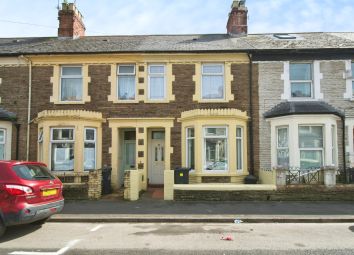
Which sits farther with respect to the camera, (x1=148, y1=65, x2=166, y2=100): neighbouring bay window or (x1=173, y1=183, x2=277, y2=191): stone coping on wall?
(x1=148, y1=65, x2=166, y2=100): neighbouring bay window

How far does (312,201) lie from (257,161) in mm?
2989

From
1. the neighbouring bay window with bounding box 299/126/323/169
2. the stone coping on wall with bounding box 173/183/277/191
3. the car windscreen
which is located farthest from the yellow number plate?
the neighbouring bay window with bounding box 299/126/323/169

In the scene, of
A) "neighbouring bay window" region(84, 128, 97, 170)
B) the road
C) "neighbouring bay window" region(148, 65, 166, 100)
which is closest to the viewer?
the road

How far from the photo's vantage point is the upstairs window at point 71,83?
46.4 ft

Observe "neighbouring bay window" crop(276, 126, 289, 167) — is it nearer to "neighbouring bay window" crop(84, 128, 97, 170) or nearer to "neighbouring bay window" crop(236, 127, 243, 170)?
"neighbouring bay window" crop(236, 127, 243, 170)

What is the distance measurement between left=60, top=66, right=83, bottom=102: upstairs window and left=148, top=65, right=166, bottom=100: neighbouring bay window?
3.04 meters

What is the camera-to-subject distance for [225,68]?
45.9 feet

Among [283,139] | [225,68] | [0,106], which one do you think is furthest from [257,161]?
[0,106]

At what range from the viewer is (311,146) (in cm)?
1284

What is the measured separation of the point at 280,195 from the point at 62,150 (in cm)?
858

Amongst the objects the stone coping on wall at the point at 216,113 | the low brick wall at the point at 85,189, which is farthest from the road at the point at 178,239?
the stone coping on wall at the point at 216,113

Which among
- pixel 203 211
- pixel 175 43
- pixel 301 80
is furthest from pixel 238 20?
pixel 203 211

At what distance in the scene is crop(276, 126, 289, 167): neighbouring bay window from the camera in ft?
42.8

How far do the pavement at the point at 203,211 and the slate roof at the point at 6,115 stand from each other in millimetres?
5082
